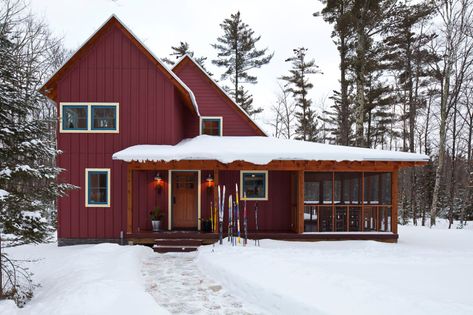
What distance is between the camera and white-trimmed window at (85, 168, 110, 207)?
38.3ft

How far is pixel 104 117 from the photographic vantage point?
39.1 ft

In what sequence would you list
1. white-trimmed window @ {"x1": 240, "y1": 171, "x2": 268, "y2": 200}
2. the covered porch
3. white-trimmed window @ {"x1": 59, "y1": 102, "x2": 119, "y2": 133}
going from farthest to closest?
white-trimmed window @ {"x1": 240, "y1": 171, "x2": 268, "y2": 200}
white-trimmed window @ {"x1": 59, "y1": 102, "x2": 119, "y2": 133}
the covered porch

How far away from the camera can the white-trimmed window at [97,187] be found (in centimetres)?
1166

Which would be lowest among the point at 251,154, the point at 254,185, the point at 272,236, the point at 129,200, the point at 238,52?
the point at 272,236

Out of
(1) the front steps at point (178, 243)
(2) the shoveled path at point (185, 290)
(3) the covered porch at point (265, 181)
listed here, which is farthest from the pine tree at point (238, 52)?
(2) the shoveled path at point (185, 290)

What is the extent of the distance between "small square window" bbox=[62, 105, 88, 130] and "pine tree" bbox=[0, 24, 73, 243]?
4.79m

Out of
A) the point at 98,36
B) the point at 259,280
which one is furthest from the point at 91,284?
the point at 98,36

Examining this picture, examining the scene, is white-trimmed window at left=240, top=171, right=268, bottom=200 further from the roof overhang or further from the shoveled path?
the shoveled path

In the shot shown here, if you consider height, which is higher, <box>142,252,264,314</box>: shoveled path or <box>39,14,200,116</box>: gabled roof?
<box>39,14,200,116</box>: gabled roof

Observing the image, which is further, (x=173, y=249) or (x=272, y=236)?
(x=272, y=236)

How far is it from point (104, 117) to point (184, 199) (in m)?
4.16

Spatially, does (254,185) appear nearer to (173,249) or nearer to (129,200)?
(173,249)

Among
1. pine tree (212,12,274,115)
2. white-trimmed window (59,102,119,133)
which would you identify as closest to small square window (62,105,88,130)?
white-trimmed window (59,102,119,133)

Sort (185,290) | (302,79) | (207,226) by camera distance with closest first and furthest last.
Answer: (185,290) → (207,226) → (302,79)
